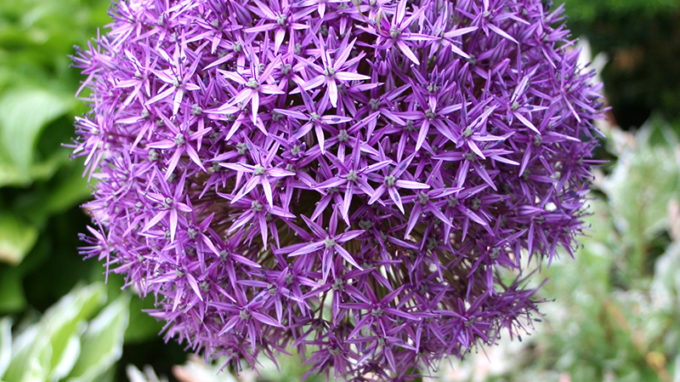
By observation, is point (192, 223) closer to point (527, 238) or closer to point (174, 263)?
point (174, 263)

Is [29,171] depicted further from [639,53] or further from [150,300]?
[639,53]

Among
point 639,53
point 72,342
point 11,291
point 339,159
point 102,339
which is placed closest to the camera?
point 339,159

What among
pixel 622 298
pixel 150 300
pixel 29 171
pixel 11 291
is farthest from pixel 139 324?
pixel 622 298

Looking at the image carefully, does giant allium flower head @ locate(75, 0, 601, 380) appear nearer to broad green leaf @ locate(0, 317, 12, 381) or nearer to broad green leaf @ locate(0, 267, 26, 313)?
broad green leaf @ locate(0, 317, 12, 381)

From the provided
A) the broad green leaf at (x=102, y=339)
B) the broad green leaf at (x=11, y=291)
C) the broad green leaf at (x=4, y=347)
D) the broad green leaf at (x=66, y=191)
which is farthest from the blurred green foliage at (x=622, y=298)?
the broad green leaf at (x=11, y=291)

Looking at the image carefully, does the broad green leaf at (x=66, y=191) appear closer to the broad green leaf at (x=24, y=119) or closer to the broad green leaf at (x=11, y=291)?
the broad green leaf at (x=24, y=119)

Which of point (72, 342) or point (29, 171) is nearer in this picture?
point (72, 342)
